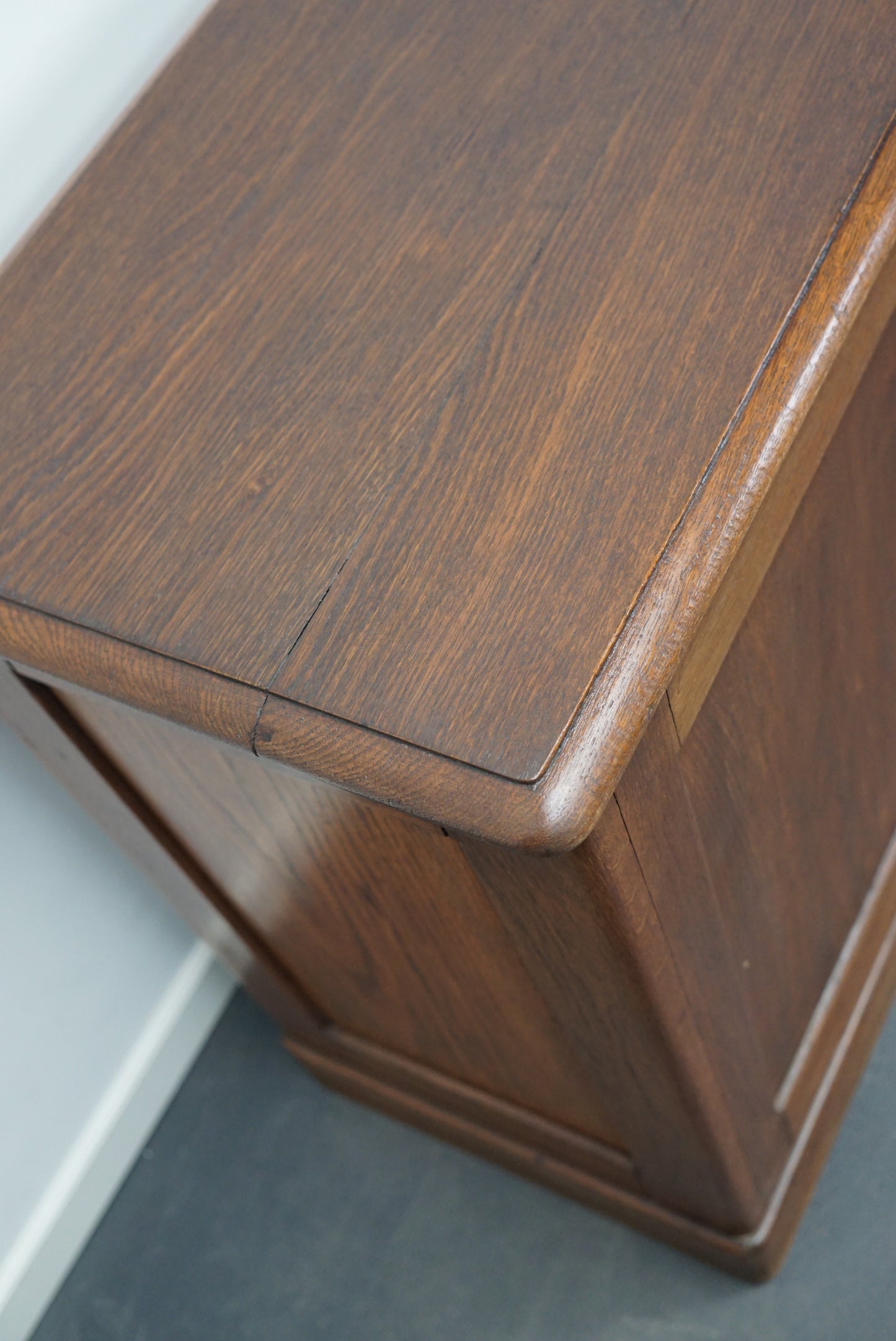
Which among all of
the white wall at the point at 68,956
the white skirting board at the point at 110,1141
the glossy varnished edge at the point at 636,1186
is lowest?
the glossy varnished edge at the point at 636,1186

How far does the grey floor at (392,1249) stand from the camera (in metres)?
1.06

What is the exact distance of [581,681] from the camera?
1.68 ft

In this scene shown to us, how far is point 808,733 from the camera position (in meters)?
0.83

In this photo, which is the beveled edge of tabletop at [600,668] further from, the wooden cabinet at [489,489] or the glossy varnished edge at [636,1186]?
the glossy varnished edge at [636,1186]

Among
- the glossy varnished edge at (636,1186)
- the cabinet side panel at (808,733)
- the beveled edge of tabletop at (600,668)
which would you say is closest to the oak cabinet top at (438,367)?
the beveled edge of tabletop at (600,668)

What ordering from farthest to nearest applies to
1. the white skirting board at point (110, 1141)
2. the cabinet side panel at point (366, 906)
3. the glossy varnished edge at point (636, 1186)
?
the white skirting board at point (110, 1141)
the glossy varnished edge at point (636, 1186)
the cabinet side panel at point (366, 906)

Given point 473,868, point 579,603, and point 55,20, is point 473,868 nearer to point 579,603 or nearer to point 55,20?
point 579,603

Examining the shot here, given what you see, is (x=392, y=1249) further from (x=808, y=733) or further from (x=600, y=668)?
(x=600, y=668)

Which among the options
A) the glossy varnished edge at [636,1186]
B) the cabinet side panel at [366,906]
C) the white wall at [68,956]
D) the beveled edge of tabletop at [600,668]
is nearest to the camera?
the beveled edge of tabletop at [600,668]

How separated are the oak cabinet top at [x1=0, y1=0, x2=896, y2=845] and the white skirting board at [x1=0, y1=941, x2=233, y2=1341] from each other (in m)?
0.72

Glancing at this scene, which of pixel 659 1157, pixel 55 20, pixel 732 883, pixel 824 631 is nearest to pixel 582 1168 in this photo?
pixel 659 1157

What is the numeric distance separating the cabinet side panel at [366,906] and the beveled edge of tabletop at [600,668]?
4 centimetres

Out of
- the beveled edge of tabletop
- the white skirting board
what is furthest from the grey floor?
the beveled edge of tabletop

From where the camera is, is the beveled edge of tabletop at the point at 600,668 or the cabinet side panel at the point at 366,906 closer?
the beveled edge of tabletop at the point at 600,668
